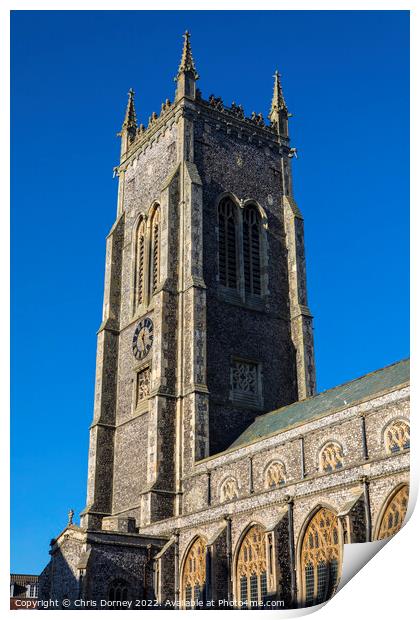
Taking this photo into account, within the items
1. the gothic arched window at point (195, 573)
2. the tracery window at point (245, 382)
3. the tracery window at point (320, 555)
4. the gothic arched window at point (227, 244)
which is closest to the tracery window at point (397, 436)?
the tracery window at point (320, 555)

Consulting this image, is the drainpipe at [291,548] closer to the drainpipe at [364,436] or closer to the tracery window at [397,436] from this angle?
the drainpipe at [364,436]

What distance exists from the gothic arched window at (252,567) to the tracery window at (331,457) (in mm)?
3260

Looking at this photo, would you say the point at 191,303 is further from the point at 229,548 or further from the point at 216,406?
the point at 229,548

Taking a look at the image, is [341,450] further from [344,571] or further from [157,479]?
[157,479]

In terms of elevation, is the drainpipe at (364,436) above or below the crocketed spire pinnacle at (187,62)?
below

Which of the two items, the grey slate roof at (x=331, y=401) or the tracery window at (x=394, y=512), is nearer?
the tracery window at (x=394, y=512)

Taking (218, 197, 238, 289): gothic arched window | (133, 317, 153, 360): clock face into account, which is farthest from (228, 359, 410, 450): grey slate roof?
(218, 197, 238, 289): gothic arched window

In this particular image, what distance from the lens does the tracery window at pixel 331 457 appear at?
26859mm

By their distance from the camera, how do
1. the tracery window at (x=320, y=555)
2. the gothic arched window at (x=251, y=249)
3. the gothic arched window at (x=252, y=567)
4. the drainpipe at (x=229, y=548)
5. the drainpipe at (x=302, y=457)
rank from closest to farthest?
1. the tracery window at (x=320, y=555)
2. the gothic arched window at (x=252, y=567)
3. the drainpipe at (x=229, y=548)
4. the drainpipe at (x=302, y=457)
5. the gothic arched window at (x=251, y=249)

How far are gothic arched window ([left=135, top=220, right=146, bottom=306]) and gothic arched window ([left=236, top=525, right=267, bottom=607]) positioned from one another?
1795 cm

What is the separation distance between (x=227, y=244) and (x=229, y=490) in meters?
14.5

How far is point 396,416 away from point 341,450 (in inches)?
107
